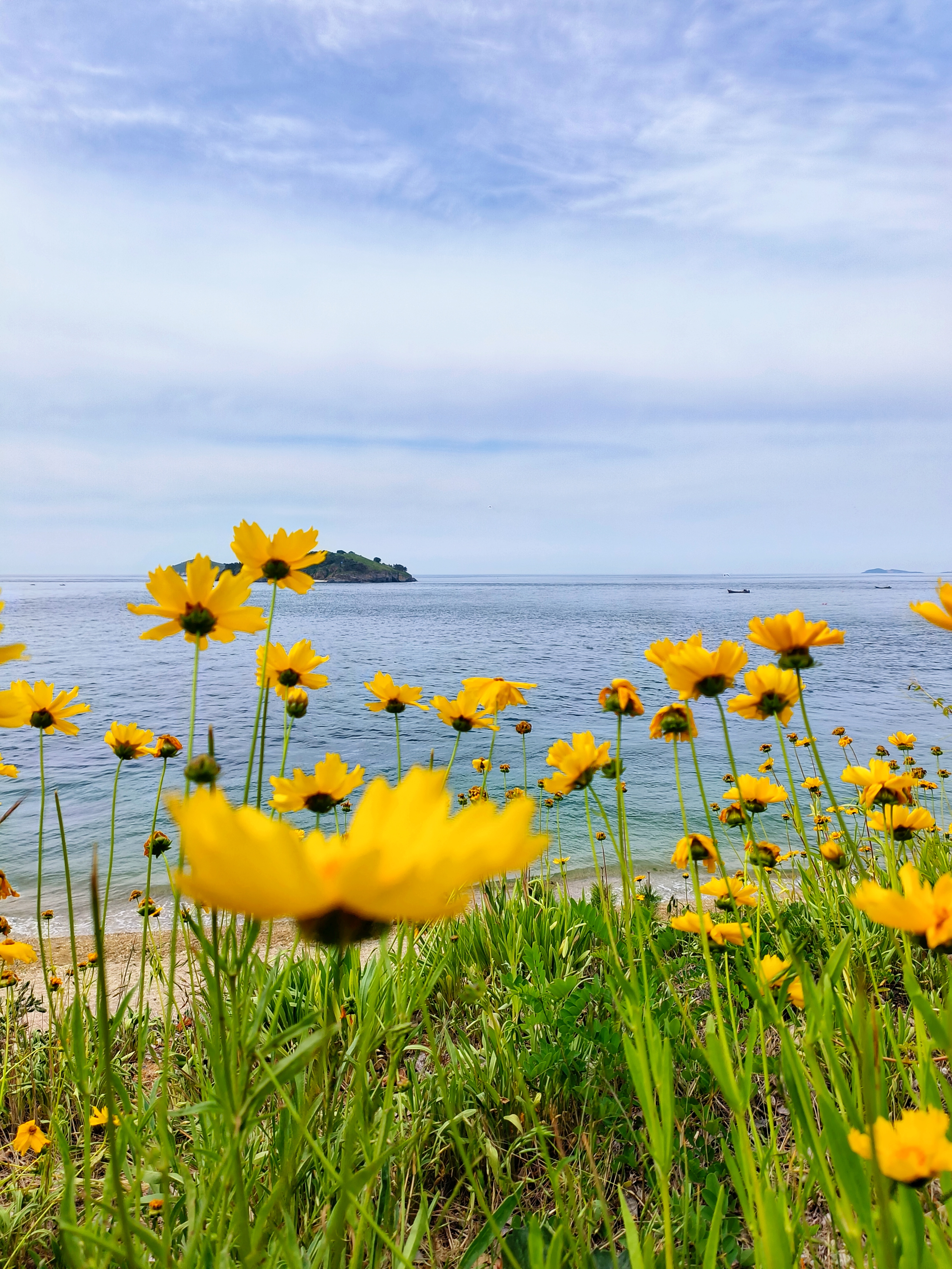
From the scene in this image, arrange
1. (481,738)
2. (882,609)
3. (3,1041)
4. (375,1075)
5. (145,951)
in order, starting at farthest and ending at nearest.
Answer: (882,609) → (481,738) → (3,1041) → (375,1075) → (145,951)

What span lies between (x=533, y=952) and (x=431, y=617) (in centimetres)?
4168

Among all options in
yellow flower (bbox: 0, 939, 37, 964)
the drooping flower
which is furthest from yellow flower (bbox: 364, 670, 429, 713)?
yellow flower (bbox: 0, 939, 37, 964)

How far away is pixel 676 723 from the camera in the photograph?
4.17ft

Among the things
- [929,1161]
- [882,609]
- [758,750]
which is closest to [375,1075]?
[929,1161]

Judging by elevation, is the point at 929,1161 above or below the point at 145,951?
above

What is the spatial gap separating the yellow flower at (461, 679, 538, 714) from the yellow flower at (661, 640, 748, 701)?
369 millimetres

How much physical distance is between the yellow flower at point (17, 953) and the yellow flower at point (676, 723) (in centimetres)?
163

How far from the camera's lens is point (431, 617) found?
1721 inches

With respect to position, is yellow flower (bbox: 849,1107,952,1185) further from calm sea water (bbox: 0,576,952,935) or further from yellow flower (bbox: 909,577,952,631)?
calm sea water (bbox: 0,576,952,935)

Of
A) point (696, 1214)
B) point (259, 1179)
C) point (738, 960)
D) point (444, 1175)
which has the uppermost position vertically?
point (738, 960)

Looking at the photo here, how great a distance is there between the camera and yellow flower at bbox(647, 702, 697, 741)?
49.8 inches

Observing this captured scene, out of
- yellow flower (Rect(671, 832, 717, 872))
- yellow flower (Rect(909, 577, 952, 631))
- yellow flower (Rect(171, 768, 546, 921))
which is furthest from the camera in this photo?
yellow flower (Rect(671, 832, 717, 872))

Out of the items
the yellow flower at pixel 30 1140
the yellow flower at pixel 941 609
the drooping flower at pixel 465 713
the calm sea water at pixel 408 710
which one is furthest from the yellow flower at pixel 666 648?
→ the calm sea water at pixel 408 710

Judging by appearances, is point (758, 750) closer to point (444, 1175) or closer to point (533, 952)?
point (533, 952)
